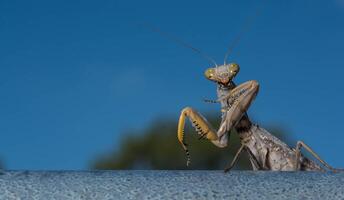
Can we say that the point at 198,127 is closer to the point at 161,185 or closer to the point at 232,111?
the point at 232,111

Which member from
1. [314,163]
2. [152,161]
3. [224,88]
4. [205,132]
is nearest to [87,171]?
[205,132]

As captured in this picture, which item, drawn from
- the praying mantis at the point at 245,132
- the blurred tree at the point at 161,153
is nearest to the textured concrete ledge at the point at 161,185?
the praying mantis at the point at 245,132

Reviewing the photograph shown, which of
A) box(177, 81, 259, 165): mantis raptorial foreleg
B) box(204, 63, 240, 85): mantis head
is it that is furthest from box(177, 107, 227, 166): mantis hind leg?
box(204, 63, 240, 85): mantis head


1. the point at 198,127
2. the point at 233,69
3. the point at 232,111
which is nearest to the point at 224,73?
the point at 233,69

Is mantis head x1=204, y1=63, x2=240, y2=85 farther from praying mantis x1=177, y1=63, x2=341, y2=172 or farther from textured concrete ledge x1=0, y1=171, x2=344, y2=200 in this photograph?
textured concrete ledge x1=0, y1=171, x2=344, y2=200

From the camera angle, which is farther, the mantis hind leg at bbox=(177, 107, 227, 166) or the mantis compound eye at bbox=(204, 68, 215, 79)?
the mantis compound eye at bbox=(204, 68, 215, 79)

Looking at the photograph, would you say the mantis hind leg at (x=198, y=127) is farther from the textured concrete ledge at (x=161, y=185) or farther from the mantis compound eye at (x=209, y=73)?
the textured concrete ledge at (x=161, y=185)

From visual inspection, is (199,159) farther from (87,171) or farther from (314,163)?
(87,171)
